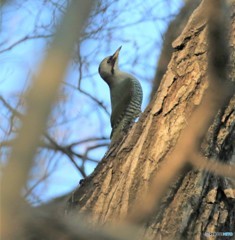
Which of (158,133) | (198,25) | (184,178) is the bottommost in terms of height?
(184,178)

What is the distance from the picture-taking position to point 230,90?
2.71 m

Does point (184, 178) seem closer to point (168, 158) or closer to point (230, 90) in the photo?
point (168, 158)

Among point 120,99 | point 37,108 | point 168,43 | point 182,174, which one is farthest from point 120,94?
point 37,108

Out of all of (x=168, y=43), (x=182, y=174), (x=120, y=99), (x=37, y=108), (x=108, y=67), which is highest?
(x=108, y=67)

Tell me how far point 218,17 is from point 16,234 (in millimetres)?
1499

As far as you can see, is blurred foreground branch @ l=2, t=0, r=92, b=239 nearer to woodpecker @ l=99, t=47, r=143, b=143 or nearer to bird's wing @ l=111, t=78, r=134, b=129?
woodpecker @ l=99, t=47, r=143, b=143

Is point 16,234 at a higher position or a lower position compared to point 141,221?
lower

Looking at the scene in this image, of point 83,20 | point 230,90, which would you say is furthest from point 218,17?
point 83,20

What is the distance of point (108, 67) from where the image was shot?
627 cm

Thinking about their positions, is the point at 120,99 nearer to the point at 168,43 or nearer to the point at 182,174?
the point at 168,43

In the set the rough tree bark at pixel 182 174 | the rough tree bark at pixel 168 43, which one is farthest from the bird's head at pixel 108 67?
the rough tree bark at pixel 182 174

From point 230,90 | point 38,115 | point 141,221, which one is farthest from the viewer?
point 230,90

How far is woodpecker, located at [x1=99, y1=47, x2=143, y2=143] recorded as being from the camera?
5254 millimetres

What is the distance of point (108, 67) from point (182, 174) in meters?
3.73
